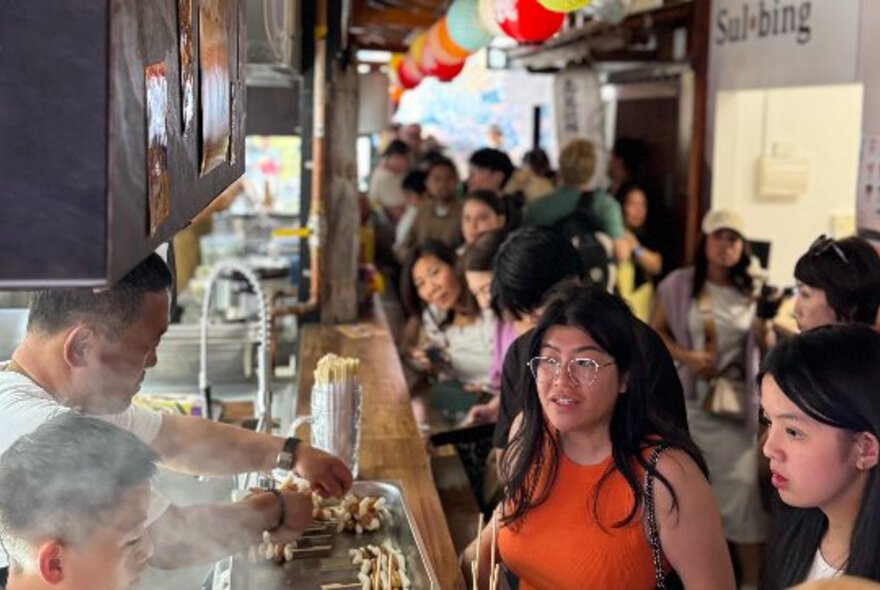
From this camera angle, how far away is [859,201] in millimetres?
4738

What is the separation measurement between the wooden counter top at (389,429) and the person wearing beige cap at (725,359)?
143cm

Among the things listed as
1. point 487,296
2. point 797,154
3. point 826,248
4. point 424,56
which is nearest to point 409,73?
point 424,56

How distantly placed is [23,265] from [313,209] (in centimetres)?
440

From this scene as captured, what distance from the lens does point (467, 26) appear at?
16.0 feet

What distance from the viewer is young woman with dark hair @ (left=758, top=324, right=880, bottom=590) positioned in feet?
6.10

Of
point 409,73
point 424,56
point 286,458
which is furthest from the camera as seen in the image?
point 409,73

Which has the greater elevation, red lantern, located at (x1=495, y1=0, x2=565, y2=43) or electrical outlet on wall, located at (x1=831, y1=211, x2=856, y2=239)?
red lantern, located at (x1=495, y1=0, x2=565, y2=43)

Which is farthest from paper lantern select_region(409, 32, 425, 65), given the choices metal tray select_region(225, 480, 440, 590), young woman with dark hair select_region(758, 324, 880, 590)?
young woman with dark hair select_region(758, 324, 880, 590)

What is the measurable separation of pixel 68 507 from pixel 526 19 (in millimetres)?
2884

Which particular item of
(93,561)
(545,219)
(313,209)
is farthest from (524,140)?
(93,561)

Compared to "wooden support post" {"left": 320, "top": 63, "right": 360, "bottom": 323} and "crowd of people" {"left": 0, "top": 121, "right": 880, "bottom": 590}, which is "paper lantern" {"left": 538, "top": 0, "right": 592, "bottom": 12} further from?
"wooden support post" {"left": 320, "top": 63, "right": 360, "bottom": 323}

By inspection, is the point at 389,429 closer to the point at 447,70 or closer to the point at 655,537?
the point at 655,537

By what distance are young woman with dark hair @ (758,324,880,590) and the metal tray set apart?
0.75 m

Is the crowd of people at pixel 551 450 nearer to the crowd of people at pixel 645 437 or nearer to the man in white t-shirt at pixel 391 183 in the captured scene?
the crowd of people at pixel 645 437
